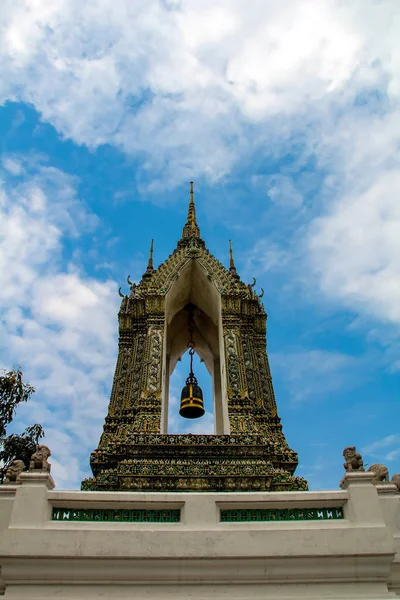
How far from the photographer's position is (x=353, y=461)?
752 centimetres

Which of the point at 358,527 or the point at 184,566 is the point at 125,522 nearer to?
the point at 184,566

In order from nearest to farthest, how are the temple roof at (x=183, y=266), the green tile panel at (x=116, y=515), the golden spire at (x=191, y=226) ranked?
1. the green tile panel at (x=116, y=515)
2. the temple roof at (x=183, y=266)
3. the golden spire at (x=191, y=226)

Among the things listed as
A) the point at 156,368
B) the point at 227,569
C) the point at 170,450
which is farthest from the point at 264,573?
the point at 156,368

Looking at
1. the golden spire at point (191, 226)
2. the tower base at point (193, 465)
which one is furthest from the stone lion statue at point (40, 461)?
the golden spire at point (191, 226)

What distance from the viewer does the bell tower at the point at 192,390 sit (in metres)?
9.90

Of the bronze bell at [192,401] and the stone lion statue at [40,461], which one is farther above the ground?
the bronze bell at [192,401]

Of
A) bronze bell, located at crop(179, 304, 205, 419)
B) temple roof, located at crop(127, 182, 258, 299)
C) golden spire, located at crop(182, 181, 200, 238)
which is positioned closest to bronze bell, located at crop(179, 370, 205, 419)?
bronze bell, located at crop(179, 304, 205, 419)

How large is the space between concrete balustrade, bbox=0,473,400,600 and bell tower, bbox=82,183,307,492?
113 inches

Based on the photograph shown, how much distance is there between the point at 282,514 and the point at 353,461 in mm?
1287

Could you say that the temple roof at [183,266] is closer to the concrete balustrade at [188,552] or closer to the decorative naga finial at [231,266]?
the decorative naga finial at [231,266]

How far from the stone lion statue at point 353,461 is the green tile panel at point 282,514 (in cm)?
63

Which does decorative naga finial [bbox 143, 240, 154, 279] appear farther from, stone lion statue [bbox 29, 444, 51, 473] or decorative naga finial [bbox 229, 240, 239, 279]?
stone lion statue [bbox 29, 444, 51, 473]

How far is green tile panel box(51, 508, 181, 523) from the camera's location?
276 inches

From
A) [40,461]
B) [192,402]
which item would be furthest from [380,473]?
[192,402]
